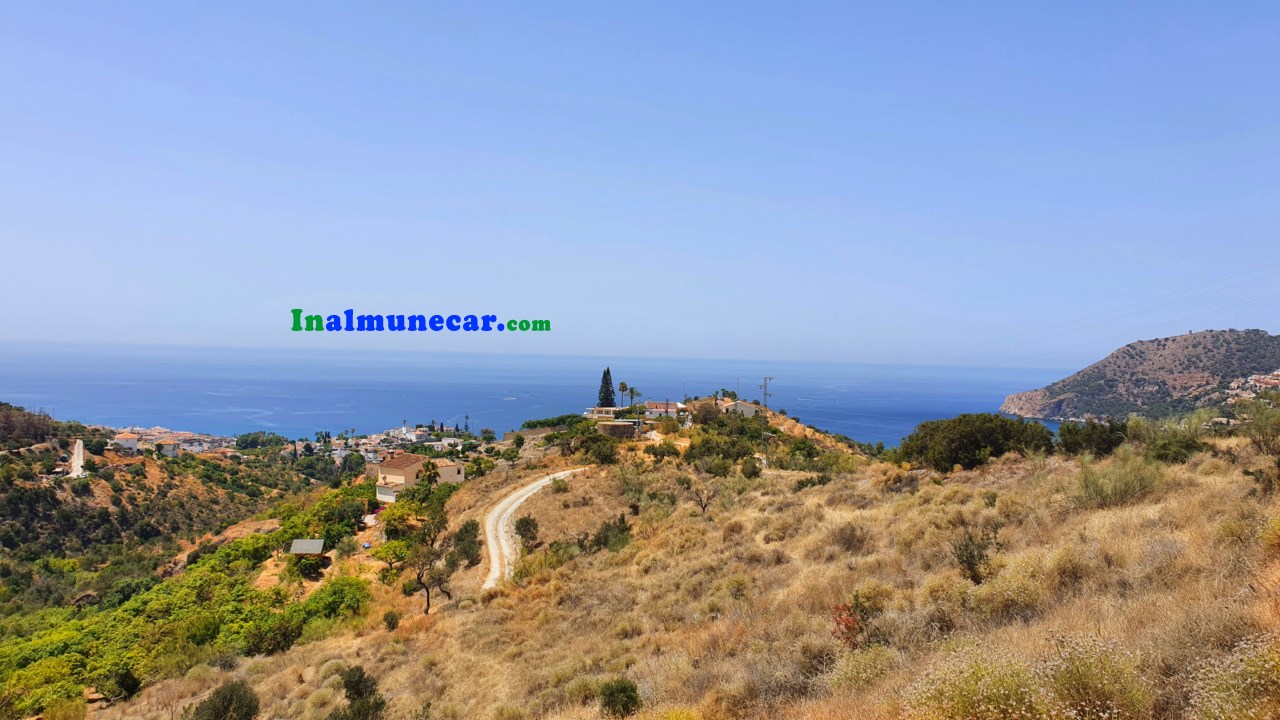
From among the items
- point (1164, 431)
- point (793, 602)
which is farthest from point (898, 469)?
point (793, 602)

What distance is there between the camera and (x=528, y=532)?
2506cm

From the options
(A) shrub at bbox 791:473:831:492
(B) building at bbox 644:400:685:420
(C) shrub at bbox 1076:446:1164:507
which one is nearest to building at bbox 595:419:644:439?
(B) building at bbox 644:400:685:420

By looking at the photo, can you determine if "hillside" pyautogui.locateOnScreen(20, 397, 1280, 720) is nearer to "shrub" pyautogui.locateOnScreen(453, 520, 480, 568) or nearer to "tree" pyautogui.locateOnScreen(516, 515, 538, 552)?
"shrub" pyautogui.locateOnScreen(453, 520, 480, 568)

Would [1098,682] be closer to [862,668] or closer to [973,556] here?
[862,668]

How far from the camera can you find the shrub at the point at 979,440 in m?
21.6

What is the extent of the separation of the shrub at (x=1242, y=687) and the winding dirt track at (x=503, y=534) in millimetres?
19650

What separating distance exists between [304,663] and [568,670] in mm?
9758

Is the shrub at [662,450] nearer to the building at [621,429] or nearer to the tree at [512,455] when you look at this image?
the building at [621,429]

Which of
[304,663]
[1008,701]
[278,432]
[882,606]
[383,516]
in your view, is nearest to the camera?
[1008,701]

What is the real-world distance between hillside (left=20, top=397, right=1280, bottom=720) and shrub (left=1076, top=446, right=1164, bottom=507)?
0.17 ft

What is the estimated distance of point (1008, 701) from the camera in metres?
4.25

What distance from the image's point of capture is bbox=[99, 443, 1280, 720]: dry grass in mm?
4734

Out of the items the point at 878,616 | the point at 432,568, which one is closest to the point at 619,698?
the point at 878,616

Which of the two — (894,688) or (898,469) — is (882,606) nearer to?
(894,688)
